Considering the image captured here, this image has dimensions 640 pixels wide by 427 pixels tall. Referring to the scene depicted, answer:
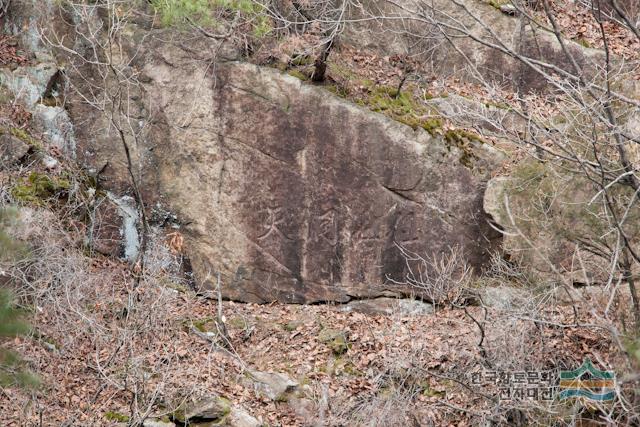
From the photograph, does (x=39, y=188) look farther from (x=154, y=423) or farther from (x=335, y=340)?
(x=335, y=340)

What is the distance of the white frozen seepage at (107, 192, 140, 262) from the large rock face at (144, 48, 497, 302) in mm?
733

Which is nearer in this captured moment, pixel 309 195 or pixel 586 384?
pixel 586 384

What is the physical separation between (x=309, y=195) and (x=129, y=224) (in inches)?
105

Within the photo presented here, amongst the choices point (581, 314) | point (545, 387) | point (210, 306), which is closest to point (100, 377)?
point (210, 306)

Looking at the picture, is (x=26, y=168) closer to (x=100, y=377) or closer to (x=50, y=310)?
(x=50, y=310)

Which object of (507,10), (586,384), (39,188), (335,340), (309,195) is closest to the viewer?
(586,384)

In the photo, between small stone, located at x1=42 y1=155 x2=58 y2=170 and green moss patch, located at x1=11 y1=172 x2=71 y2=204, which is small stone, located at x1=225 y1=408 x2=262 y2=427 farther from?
small stone, located at x1=42 y1=155 x2=58 y2=170

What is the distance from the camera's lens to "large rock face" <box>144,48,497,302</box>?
11898 mm

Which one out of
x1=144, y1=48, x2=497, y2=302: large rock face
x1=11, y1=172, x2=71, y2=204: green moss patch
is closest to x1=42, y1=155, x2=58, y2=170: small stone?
x1=11, y1=172, x2=71, y2=204: green moss patch

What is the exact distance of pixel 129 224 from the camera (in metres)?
12.2

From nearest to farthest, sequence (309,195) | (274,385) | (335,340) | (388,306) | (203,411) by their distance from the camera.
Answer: (203,411) < (274,385) < (335,340) < (388,306) < (309,195)

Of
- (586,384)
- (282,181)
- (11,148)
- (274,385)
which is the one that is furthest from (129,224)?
(586,384)

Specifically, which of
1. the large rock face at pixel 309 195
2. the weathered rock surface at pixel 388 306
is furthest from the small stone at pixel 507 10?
the weathered rock surface at pixel 388 306

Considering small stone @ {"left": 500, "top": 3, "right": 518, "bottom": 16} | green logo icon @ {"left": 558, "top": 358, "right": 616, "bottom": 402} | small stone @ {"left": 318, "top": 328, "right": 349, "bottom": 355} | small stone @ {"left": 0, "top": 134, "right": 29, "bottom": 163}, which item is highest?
small stone @ {"left": 500, "top": 3, "right": 518, "bottom": 16}
